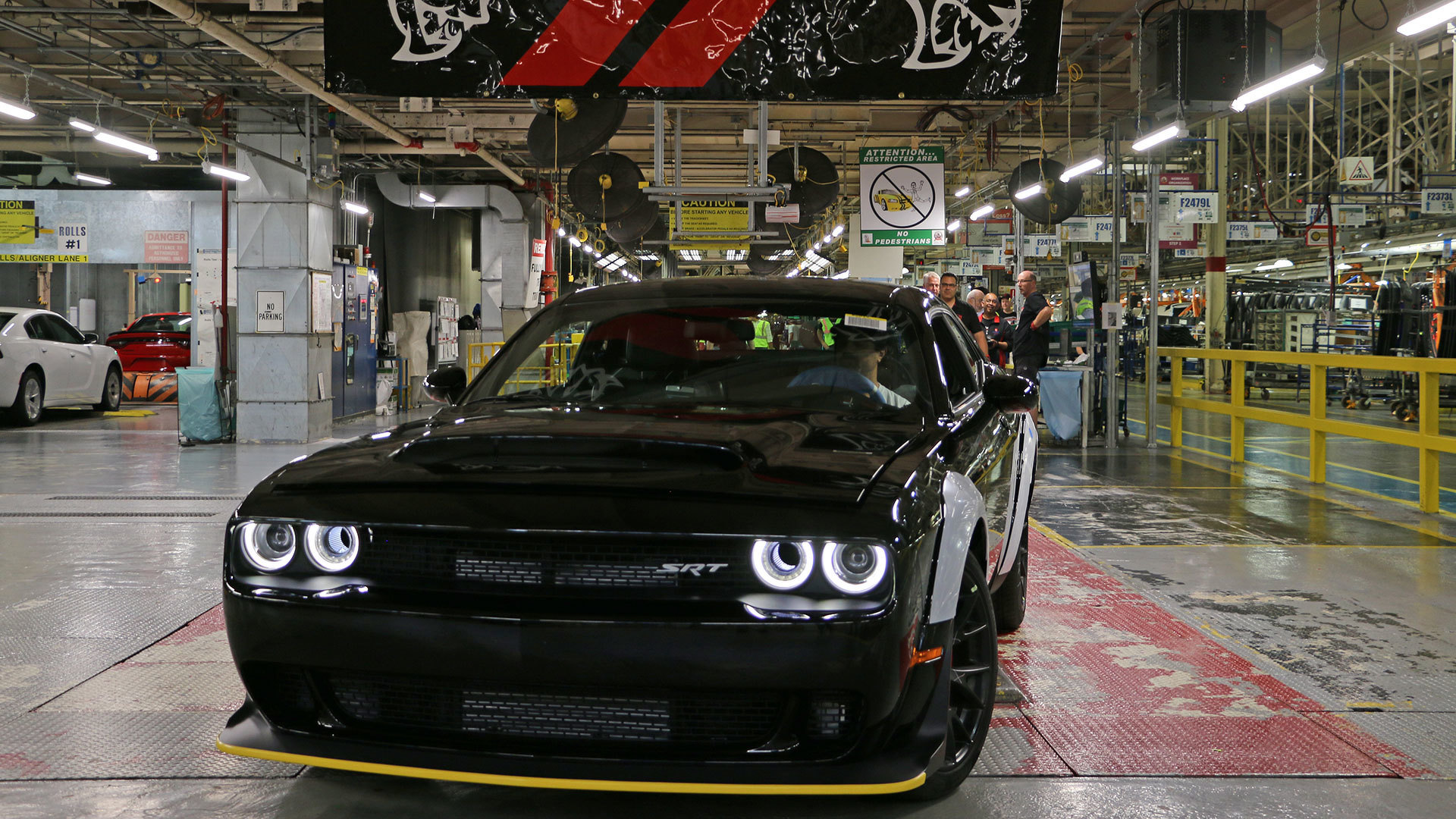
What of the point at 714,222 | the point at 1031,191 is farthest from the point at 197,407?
the point at 1031,191

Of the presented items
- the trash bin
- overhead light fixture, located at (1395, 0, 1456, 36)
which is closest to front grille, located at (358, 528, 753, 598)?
overhead light fixture, located at (1395, 0, 1456, 36)

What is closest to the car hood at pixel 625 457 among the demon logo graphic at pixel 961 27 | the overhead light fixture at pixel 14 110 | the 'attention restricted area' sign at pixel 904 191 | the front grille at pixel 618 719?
the front grille at pixel 618 719

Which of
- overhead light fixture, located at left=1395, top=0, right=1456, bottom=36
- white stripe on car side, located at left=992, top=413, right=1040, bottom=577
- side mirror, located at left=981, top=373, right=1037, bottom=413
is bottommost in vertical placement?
white stripe on car side, located at left=992, top=413, right=1040, bottom=577

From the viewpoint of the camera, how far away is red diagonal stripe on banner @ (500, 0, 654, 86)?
6496mm

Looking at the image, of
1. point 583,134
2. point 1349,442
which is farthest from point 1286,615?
point 1349,442

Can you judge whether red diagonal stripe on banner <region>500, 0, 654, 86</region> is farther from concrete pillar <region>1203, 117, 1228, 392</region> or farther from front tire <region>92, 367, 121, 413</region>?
concrete pillar <region>1203, 117, 1228, 392</region>

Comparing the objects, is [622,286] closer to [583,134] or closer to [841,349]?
[841,349]

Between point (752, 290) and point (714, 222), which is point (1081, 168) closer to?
point (714, 222)

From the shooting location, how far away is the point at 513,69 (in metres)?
6.48

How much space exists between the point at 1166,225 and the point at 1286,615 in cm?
1323

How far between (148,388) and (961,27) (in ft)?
60.2

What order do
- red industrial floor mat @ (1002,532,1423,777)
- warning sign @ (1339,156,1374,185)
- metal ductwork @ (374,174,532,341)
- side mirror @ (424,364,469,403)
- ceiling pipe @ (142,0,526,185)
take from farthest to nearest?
metal ductwork @ (374,174,532,341) → warning sign @ (1339,156,1374,185) → ceiling pipe @ (142,0,526,185) → side mirror @ (424,364,469,403) → red industrial floor mat @ (1002,532,1423,777)

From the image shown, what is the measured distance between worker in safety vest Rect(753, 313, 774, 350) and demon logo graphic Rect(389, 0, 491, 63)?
3.76 metres

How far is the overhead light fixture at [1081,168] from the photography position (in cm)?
1320
